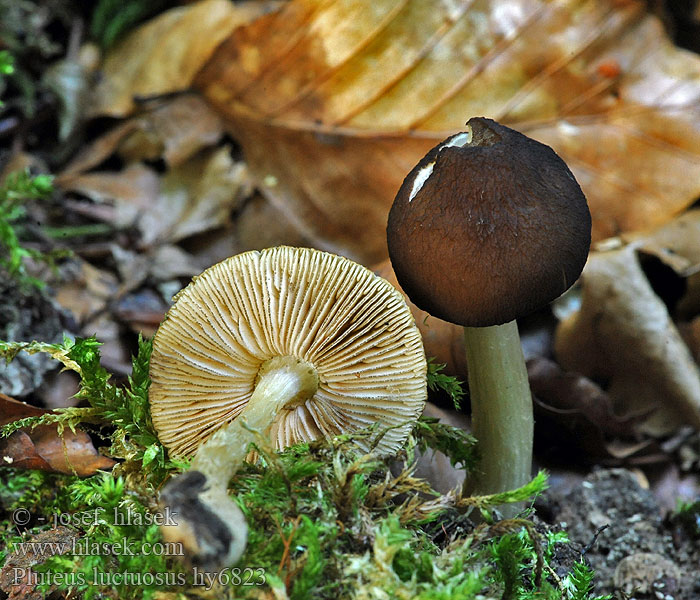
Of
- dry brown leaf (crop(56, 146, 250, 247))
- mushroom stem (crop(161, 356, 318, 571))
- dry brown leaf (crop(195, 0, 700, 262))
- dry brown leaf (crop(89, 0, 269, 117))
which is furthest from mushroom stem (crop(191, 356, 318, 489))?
dry brown leaf (crop(89, 0, 269, 117))

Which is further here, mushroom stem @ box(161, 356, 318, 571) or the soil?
the soil

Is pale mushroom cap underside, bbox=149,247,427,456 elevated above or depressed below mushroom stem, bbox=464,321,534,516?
above

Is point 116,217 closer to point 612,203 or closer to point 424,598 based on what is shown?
point 612,203

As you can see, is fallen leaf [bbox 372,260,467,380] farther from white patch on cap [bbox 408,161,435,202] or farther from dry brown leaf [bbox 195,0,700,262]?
dry brown leaf [bbox 195,0,700,262]

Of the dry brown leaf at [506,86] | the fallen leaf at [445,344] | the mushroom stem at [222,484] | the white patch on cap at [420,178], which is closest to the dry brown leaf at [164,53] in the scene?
the dry brown leaf at [506,86]

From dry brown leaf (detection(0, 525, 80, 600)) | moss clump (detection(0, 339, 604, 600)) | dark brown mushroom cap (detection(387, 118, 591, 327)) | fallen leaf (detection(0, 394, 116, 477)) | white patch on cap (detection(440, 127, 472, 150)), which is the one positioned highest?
white patch on cap (detection(440, 127, 472, 150))

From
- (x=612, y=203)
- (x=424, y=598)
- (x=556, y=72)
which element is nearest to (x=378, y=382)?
(x=424, y=598)

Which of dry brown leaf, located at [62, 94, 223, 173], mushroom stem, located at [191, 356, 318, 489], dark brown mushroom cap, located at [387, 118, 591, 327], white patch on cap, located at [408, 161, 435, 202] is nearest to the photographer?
mushroom stem, located at [191, 356, 318, 489]

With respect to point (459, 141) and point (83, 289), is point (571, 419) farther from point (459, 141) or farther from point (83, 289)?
point (83, 289)
